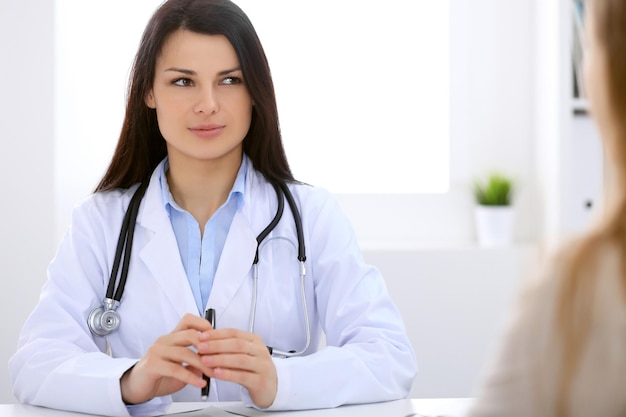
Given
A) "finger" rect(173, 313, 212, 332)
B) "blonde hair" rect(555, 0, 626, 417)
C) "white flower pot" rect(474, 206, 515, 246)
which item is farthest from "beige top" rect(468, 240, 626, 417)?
"white flower pot" rect(474, 206, 515, 246)

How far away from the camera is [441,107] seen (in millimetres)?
3084

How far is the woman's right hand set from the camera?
4.43ft

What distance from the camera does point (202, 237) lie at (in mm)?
1771

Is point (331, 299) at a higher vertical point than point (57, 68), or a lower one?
lower

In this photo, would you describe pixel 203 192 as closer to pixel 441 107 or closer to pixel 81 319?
pixel 81 319

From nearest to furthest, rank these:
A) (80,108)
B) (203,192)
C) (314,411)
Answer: (314,411) → (203,192) → (80,108)

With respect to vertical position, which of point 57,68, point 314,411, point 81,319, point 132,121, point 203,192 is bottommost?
point 314,411

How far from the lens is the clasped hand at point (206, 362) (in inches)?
53.0

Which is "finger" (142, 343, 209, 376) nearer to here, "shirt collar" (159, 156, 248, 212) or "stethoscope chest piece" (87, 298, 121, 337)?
"stethoscope chest piece" (87, 298, 121, 337)

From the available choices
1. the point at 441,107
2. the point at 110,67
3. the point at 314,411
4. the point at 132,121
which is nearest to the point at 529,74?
the point at 441,107

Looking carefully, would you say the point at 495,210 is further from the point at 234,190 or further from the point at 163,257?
the point at 163,257

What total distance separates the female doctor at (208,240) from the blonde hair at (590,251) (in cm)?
84

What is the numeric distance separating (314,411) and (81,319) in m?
0.53

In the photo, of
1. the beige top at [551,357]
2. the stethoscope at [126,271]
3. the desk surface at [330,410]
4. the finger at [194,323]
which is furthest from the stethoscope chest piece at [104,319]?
the beige top at [551,357]
